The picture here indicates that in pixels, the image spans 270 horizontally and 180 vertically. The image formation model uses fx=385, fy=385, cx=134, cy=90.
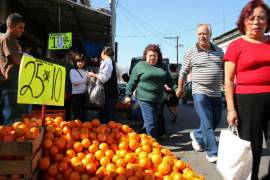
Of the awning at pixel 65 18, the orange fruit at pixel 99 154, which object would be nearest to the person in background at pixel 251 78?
the orange fruit at pixel 99 154

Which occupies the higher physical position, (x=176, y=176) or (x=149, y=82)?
(x=149, y=82)

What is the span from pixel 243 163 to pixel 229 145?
0.18 m

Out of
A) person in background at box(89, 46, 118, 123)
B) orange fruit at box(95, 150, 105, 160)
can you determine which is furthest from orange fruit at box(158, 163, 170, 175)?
person in background at box(89, 46, 118, 123)

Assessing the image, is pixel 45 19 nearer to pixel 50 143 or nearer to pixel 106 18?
pixel 106 18

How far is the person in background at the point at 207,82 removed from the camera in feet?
17.5

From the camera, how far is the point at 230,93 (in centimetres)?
352

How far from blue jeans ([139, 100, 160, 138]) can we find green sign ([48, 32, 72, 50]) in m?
4.78

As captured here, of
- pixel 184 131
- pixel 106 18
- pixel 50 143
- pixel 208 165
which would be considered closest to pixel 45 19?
pixel 106 18

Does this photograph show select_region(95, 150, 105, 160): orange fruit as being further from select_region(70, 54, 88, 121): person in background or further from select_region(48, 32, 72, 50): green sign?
select_region(48, 32, 72, 50): green sign

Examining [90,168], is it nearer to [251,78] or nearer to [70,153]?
[70,153]

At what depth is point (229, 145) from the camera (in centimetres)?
324

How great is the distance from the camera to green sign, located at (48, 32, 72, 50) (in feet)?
32.7

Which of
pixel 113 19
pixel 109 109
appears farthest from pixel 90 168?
pixel 113 19

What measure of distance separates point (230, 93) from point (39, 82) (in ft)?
5.65
